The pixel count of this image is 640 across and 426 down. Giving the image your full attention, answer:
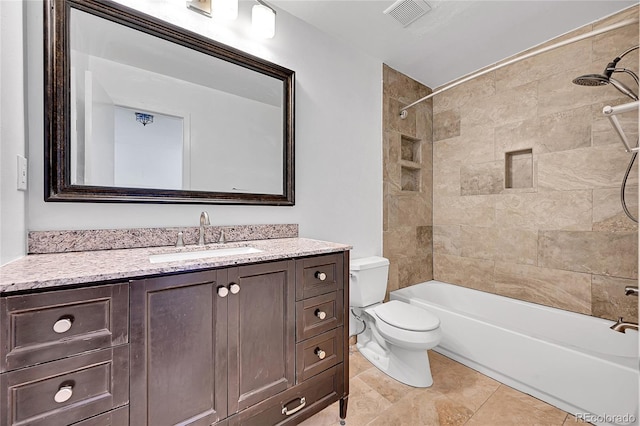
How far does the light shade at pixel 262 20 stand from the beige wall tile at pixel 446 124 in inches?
77.0

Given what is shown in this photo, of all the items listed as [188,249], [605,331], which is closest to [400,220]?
[605,331]

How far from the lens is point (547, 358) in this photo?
5.19 ft

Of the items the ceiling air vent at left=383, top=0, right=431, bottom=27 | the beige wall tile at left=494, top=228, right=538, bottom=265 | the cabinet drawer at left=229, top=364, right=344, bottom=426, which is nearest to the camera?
the cabinet drawer at left=229, top=364, right=344, bottom=426

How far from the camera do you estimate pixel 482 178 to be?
252 centimetres

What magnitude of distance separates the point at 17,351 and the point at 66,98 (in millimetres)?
995

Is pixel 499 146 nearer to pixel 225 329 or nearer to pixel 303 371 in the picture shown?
pixel 303 371

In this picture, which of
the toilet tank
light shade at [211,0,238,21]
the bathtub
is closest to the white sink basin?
the toilet tank

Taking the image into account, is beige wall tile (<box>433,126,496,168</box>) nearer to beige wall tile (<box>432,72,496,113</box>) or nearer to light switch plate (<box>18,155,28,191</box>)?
beige wall tile (<box>432,72,496,113</box>)

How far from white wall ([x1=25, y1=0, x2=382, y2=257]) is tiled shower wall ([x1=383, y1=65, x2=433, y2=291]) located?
0.12 m

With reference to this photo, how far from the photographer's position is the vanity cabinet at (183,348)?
2.40 feet

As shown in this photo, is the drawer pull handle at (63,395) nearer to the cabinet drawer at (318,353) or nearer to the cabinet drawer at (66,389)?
the cabinet drawer at (66,389)

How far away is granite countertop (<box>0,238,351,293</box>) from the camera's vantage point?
2.40ft

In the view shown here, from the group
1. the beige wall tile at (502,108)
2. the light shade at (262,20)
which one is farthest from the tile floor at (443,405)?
the light shade at (262,20)

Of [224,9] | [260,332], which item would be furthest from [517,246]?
[224,9]
